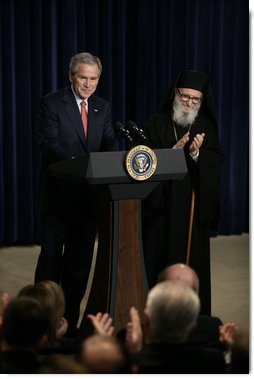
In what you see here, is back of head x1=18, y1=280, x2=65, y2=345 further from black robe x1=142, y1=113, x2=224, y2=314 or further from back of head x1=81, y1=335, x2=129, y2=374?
black robe x1=142, y1=113, x2=224, y2=314

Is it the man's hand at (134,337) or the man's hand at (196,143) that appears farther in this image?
the man's hand at (196,143)

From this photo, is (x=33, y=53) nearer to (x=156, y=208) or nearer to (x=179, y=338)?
(x=156, y=208)

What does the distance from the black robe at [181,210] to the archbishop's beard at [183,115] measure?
58 millimetres

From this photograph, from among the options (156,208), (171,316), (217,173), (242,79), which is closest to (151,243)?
(156,208)

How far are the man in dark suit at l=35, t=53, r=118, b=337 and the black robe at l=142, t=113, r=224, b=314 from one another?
1.25 feet

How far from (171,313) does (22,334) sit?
1.73 ft

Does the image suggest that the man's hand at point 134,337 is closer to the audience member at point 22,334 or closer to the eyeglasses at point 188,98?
the audience member at point 22,334

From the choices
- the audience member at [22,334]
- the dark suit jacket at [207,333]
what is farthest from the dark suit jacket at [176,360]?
the dark suit jacket at [207,333]

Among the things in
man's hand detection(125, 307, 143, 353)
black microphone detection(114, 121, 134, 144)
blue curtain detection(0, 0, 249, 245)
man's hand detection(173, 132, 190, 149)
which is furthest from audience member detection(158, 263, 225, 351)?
blue curtain detection(0, 0, 249, 245)

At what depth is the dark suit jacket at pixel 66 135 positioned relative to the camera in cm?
474

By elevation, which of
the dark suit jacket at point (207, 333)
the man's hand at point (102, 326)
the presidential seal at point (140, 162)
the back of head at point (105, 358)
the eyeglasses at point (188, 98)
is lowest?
the dark suit jacket at point (207, 333)

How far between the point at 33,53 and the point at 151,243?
2976 millimetres

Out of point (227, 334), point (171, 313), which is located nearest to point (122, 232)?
point (227, 334)

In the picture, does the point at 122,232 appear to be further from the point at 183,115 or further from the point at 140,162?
the point at 183,115
